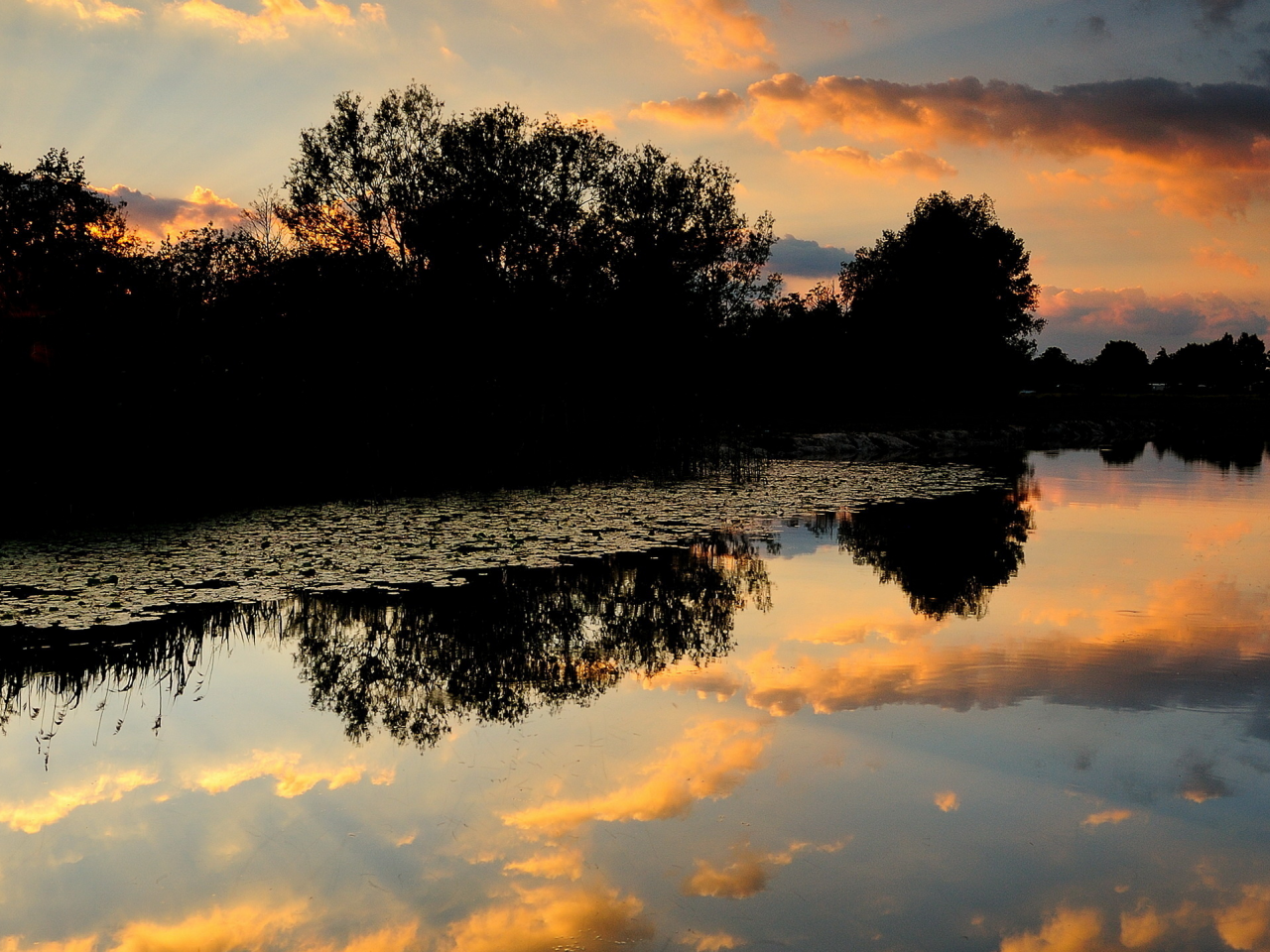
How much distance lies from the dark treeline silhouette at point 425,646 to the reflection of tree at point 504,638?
1cm

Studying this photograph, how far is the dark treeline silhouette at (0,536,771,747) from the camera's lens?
17.2ft

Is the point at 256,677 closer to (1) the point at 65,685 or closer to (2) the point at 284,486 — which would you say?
(1) the point at 65,685

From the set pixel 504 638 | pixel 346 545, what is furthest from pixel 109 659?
pixel 346 545

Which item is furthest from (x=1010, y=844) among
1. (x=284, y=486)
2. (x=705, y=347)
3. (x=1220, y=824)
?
(x=705, y=347)

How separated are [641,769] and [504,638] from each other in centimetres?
245

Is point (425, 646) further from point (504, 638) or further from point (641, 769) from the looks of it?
point (641, 769)

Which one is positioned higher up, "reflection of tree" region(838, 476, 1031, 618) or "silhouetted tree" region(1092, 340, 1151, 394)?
"silhouetted tree" region(1092, 340, 1151, 394)

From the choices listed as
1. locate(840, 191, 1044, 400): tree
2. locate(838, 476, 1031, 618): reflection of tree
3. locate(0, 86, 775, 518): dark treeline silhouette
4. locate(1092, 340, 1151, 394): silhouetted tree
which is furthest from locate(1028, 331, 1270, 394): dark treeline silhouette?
locate(838, 476, 1031, 618): reflection of tree

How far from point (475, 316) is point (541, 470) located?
8812 mm

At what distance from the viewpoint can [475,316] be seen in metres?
22.2

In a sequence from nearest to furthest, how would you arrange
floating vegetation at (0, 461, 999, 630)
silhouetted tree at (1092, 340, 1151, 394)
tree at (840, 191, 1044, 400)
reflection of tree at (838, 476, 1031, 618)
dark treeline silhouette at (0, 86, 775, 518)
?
floating vegetation at (0, 461, 999, 630) → reflection of tree at (838, 476, 1031, 618) → dark treeline silhouette at (0, 86, 775, 518) → tree at (840, 191, 1044, 400) → silhouetted tree at (1092, 340, 1151, 394)

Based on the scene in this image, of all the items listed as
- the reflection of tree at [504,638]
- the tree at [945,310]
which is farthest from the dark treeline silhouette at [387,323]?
the tree at [945,310]

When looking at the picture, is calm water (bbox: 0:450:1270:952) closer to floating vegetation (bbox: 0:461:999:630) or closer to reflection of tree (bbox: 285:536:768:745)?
reflection of tree (bbox: 285:536:768:745)

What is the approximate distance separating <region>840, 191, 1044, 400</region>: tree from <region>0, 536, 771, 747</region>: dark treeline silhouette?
3554 cm
